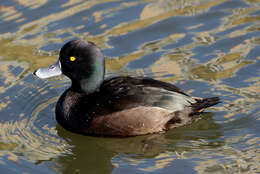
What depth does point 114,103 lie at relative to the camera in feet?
23.5

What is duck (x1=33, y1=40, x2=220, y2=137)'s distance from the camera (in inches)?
283

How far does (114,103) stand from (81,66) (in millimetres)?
739

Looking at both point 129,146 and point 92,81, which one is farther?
point 92,81

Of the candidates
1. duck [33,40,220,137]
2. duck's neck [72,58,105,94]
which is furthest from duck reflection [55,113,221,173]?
duck's neck [72,58,105,94]

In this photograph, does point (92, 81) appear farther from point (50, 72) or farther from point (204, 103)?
point (204, 103)

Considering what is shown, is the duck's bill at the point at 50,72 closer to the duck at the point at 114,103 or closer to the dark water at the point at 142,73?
the duck at the point at 114,103

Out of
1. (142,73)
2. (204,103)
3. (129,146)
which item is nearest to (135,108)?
(129,146)

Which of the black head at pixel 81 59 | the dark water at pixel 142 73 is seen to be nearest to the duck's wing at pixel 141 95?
the black head at pixel 81 59

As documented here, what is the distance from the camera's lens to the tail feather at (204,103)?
7375 millimetres

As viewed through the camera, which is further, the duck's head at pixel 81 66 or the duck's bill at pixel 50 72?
the duck's bill at pixel 50 72

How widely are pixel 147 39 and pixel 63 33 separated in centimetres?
159

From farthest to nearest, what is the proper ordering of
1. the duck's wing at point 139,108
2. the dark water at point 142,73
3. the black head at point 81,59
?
1. the black head at point 81,59
2. the duck's wing at point 139,108
3. the dark water at point 142,73

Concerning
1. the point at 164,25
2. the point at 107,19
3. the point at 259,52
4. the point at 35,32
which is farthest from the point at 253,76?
the point at 35,32

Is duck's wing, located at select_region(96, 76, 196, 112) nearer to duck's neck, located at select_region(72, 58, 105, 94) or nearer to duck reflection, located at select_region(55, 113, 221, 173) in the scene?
duck's neck, located at select_region(72, 58, 105, 94)
